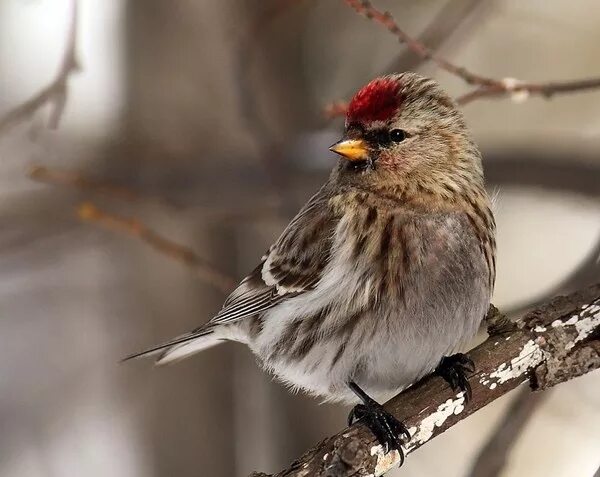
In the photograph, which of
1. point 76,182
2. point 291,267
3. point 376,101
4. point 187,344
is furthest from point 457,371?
point 76,182

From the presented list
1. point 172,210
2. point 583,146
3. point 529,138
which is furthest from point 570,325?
point 172,210

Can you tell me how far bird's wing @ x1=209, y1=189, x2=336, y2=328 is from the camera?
1944mm

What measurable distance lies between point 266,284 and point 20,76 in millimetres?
1611

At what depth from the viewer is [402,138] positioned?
194 centimetres

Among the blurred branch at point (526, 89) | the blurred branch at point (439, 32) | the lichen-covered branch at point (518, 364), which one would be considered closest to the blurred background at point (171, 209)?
the blurred branch at point (439, 32)

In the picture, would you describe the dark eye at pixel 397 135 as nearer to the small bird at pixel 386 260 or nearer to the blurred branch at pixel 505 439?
the small bird at pixel 386 260

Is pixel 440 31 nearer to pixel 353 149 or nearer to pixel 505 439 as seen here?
pixel 353 149

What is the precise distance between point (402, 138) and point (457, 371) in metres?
0.52

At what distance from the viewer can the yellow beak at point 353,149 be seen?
1.89m

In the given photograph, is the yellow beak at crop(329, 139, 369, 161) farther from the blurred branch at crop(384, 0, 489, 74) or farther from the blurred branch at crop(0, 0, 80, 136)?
the blurred branch at crop(0, 0, 80, 136)

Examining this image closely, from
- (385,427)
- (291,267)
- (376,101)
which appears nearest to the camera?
(385,427)

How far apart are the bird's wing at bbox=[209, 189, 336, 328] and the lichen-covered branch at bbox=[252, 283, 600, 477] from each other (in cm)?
35

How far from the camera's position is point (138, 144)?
2.95m

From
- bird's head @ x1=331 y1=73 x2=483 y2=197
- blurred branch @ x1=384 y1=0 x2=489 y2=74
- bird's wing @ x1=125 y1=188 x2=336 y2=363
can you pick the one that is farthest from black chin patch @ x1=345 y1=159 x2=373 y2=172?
blurred branch @ x1=384 y1=0 x2=489 y2=74
